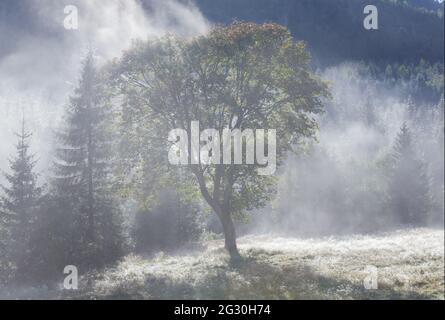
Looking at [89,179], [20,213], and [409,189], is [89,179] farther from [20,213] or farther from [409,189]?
[409,189]

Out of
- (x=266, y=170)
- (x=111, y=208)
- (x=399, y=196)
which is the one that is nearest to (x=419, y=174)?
(x=399, y=196)

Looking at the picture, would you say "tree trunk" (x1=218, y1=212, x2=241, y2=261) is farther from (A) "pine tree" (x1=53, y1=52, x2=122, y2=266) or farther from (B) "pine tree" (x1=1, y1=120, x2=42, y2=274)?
(B) "pine tree" (x1=1, y1=120, x2=42, y2=274)

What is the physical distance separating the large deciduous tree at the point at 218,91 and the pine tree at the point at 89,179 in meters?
5.25

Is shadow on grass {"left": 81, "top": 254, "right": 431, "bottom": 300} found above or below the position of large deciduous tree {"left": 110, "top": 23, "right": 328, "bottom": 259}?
below

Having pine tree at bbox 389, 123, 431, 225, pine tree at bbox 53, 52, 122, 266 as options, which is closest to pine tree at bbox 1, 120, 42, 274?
pine tree at bbox 53, 52, 122, 266

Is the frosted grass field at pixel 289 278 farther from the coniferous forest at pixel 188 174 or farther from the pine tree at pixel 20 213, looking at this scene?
the pine tree at pixel 20 213

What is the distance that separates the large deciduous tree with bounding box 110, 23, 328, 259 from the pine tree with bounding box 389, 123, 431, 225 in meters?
36.6

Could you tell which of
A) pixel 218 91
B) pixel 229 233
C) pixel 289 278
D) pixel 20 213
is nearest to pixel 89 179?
pixel 20 213

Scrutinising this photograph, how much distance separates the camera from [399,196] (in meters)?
61.1

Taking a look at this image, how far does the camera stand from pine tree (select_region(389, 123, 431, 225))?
58906 mm

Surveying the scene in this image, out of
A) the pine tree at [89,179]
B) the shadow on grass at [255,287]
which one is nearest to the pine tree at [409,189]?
the pine tree at [89,179]

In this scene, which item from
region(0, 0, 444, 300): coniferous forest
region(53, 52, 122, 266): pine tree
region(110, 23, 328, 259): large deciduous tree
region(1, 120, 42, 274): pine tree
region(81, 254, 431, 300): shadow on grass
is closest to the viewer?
region(81, 254, 431, 300): shadow on grass

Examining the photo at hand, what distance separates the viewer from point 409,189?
60.7 metres

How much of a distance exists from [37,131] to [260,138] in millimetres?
115673
